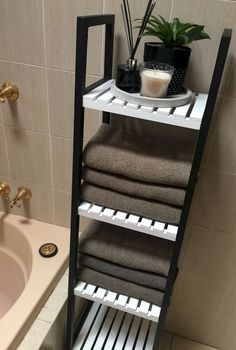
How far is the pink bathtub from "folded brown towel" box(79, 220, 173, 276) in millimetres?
282

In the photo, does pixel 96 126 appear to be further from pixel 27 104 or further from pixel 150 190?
pixel 150 190

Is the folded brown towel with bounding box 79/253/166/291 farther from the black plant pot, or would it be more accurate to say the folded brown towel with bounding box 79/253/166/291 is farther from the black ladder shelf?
the black plant pot

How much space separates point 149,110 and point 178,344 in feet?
3.94

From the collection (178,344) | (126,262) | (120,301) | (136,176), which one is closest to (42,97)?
(136,176)

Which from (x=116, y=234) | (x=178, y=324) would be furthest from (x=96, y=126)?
(x=178, y=324)

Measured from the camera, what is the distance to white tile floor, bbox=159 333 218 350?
1.39 meters

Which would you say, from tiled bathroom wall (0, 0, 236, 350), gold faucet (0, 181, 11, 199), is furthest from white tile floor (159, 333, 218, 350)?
gold faucet (0, 181, 11, 199)

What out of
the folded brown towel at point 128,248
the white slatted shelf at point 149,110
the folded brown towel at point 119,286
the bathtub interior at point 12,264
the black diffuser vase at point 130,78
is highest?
the black diffuser vase at point 130,78

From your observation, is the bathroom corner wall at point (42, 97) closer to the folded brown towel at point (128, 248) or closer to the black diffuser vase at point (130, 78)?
the black diffuser vase at point (130, 78)

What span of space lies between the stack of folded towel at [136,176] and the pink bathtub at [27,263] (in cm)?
46

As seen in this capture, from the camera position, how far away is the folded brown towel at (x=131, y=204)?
0.77 m

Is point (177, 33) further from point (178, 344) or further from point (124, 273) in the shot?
point (178, 344)

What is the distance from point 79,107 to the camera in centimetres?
71

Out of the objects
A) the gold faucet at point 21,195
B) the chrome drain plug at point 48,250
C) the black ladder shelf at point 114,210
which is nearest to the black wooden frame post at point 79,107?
the black ladder shelf at point 114,210
